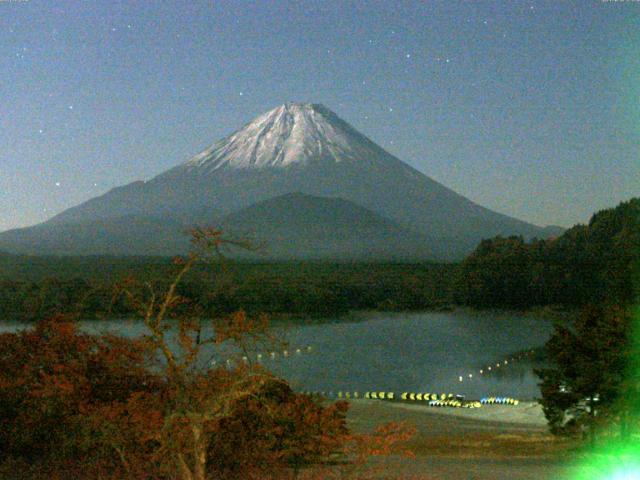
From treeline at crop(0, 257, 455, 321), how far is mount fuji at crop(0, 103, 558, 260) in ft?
68.0

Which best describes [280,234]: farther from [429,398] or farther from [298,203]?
[429,398]

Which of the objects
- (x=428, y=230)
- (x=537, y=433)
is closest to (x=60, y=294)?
(x=537, y=433)

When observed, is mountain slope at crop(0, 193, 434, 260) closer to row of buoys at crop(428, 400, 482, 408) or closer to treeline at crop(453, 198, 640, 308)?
treeline at crop(453, 198, 640, 308)

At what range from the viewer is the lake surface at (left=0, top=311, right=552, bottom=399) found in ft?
77.6

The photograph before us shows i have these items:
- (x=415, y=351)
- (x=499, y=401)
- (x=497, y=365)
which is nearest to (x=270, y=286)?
(x=415, y=351)

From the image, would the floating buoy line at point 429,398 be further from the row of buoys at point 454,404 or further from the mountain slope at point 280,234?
the mountain slope at point 280,234

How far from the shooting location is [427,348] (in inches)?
1350

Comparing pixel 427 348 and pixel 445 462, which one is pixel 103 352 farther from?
pixel 427 348

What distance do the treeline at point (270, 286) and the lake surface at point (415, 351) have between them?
201cm

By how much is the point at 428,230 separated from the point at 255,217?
21500 mm

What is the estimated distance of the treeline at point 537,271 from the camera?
48.1m

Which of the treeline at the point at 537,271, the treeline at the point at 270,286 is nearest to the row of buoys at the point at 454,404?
the treeline at the point at 270,286

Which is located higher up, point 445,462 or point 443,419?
point 445,462

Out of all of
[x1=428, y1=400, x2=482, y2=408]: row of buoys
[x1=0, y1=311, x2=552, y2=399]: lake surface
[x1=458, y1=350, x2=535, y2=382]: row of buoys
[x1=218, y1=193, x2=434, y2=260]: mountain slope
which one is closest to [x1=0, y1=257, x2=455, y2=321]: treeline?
[x1=0, y1=311, x2=552, y2=399]: lake surface
